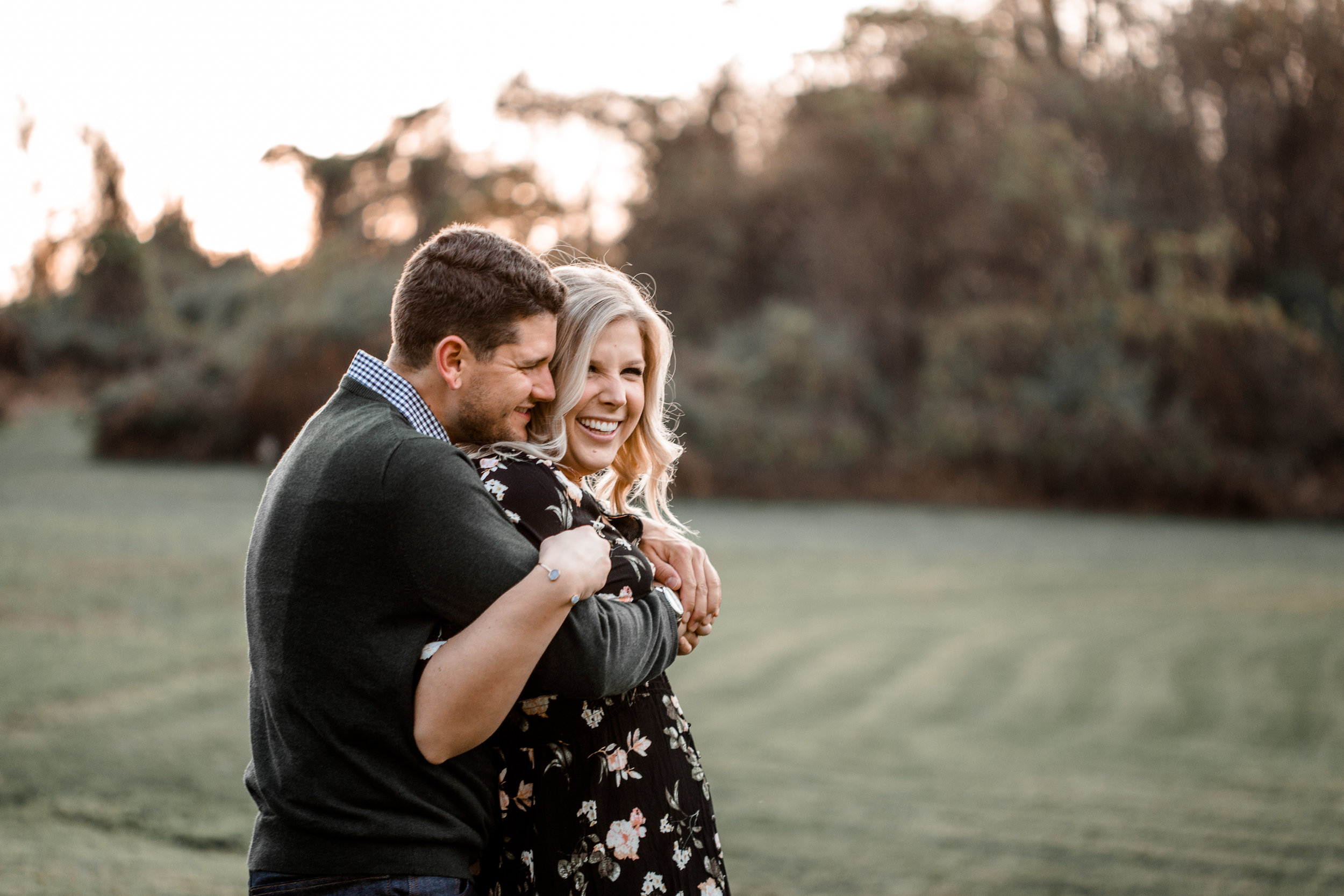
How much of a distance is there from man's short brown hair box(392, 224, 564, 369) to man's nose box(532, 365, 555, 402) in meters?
0.12

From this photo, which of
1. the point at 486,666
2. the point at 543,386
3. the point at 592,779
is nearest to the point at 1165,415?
the point at 543,386

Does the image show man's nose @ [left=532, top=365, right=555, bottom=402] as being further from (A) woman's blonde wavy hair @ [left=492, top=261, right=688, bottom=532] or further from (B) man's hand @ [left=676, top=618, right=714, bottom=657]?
(B) man's hand @ [left=676, top=618, right=714, bottom=657]

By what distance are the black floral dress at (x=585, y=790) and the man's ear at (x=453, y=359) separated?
143 mm

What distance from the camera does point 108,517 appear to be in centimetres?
1384

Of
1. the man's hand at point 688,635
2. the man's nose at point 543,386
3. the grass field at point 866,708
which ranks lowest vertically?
the grass field at point 866,708

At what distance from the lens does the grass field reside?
5.15 meters

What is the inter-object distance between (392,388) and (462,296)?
0.19m

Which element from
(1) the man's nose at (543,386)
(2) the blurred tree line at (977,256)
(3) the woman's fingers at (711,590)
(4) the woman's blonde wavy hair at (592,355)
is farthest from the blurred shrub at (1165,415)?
(1) the man's nose at (543,386)

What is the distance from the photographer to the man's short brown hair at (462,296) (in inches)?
77.3

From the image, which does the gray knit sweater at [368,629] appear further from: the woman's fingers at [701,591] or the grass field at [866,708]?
the grass field at [866,708]

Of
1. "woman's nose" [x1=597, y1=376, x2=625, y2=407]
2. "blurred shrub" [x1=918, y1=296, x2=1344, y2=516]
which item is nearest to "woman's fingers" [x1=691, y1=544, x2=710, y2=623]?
"woman's nose" [x1=597, y1=376, x2=625, y2=407]

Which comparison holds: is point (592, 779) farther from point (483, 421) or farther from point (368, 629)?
point (483, 421)

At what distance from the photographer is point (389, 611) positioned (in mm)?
1791

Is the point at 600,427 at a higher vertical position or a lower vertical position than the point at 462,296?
lower
